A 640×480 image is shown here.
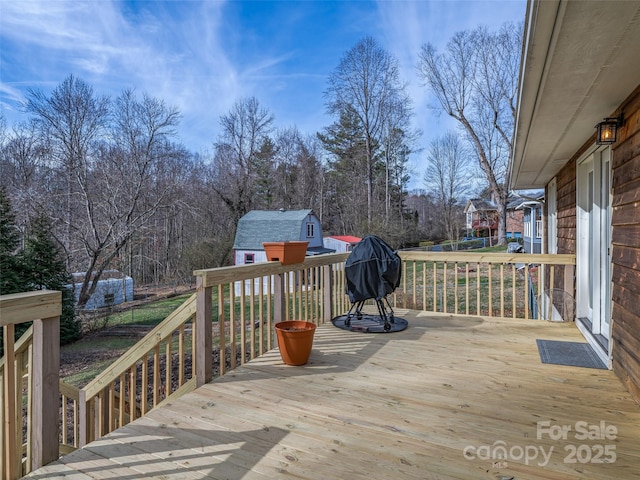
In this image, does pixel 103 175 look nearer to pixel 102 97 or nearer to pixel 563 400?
pixel 102 97

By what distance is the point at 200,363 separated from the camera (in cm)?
288

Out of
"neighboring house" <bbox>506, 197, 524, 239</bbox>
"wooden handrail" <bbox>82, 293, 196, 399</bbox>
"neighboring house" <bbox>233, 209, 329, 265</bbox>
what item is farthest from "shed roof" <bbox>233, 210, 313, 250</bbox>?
"neighboring house" <bbox>506, 197, 524, 239</bbox>

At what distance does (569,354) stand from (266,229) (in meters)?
13.2

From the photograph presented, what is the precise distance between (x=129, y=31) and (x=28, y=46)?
376cm

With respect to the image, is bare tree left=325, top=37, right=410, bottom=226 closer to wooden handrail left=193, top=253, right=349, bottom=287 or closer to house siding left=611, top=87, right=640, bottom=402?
wooden handrail left=193, top=253, right=349, bottom=287

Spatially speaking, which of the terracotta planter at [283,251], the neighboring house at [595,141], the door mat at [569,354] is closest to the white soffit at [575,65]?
the neighboring house at [595,141]

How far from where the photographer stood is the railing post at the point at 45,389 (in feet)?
5.83

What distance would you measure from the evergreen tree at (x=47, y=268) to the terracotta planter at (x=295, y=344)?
29.1 feet

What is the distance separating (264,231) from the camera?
1581 centimetres

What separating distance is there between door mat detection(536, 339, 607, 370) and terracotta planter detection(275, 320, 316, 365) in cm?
207

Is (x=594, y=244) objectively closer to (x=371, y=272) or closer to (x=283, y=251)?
(x=371, y=272)

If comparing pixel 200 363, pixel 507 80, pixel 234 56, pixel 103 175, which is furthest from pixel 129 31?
pixel 507 80

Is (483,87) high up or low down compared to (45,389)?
up

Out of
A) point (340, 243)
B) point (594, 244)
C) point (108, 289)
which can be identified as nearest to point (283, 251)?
point (594, 244)
